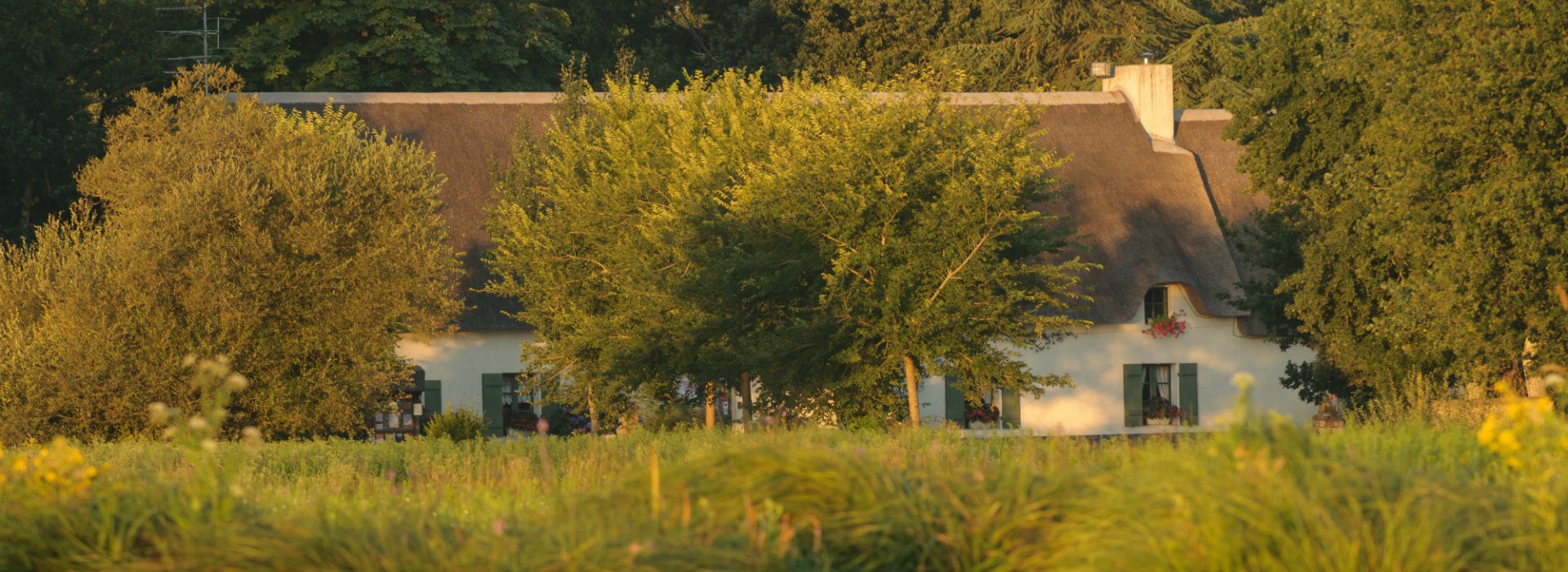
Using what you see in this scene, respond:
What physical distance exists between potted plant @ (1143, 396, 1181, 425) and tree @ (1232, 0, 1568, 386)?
30.6ft

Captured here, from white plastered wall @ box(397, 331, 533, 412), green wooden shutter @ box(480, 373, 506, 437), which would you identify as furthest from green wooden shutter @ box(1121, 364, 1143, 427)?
green wooden shutter @ box(480, 373, 506, 437)

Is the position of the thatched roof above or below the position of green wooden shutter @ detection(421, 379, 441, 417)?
above

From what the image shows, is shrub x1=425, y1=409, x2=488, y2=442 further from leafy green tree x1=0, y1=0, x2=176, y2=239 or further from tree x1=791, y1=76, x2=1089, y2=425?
leafy green tree x1=0, y1=0, x2=176, y2=239

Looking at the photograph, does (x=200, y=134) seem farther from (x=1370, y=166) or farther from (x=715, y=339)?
(x=1370, y=166)

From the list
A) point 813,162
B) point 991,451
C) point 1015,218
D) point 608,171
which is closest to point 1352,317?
point 1015,218

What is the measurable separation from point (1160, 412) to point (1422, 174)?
13.7 m

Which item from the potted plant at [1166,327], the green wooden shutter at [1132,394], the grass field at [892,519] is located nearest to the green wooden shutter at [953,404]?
the green wooden shutter at [1132,394]

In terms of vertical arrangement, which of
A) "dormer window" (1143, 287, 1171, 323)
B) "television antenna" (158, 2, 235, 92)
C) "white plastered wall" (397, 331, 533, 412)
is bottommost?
"white plastered wall" (397, 331, 533, 412)

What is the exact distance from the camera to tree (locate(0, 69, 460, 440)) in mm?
20594

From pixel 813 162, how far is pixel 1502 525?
14912mm

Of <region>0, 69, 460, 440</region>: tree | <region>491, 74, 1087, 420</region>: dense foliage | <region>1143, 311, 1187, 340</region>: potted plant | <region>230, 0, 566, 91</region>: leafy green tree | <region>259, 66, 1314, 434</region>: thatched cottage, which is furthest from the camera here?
<region>230, 0, 566, 91</region>: leafy green tree

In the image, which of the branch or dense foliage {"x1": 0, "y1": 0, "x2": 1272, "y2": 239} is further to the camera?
dense foliage {"x1": 0, "y1": 0, "x2": 1272, "y2": 239}

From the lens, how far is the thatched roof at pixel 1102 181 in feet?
110

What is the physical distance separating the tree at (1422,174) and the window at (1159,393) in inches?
355
